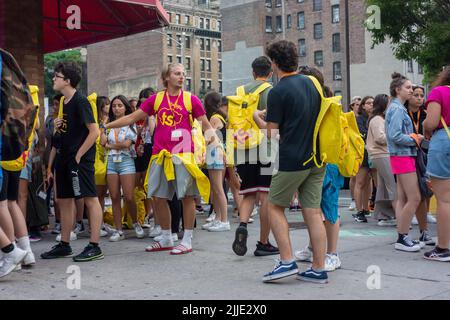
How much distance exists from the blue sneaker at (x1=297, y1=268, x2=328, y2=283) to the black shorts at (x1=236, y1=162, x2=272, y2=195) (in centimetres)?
171

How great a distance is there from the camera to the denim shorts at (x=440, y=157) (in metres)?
6.46

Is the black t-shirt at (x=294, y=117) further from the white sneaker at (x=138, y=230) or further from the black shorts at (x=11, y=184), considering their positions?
the white sneaker at (x=138, y=230)

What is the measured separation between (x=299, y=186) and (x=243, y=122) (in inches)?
76.7

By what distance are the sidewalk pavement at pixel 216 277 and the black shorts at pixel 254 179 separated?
69 centimetres

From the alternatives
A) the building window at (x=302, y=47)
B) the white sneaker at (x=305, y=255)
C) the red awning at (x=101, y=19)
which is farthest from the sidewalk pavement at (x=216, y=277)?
the building window at (x=302, y=47)

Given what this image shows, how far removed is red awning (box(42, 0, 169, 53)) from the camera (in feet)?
38.3

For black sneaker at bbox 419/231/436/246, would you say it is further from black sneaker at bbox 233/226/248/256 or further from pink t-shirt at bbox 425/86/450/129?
black sneaker at bbox 233/226/248/256

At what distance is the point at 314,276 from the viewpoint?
545 cm

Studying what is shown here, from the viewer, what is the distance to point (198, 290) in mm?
5199

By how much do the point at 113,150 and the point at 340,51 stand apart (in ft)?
196

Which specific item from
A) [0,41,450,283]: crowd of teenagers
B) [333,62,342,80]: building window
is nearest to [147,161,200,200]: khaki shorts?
[0,41,450,283]: crowd of teenagers

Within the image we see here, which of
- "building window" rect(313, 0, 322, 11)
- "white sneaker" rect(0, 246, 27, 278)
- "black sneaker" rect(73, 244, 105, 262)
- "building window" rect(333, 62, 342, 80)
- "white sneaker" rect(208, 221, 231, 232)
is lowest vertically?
"white sneaker" rect(208, 221, 231, 232)

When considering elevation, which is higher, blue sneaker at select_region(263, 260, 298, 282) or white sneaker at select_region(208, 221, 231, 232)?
blue sneaker at select_region(263, 260, 298, 282)
